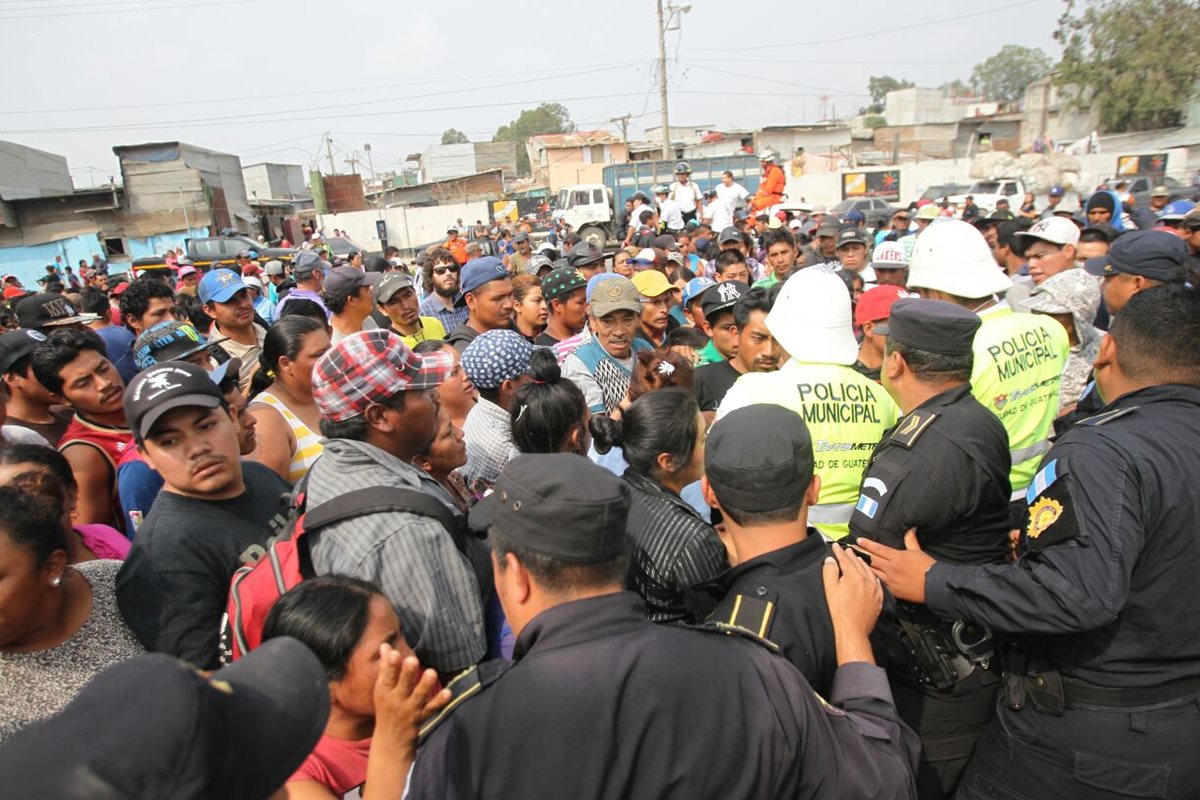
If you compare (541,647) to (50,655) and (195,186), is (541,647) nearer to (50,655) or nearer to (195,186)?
(50,655)

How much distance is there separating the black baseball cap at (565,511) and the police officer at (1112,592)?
122 cm

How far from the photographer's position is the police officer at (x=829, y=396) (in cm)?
277

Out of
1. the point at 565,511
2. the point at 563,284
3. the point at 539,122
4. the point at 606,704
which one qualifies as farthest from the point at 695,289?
the point at 539,122

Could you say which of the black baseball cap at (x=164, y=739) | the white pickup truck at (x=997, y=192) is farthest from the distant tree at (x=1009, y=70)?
the black baseball cap at (x=164, y=739)

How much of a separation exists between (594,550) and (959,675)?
1602 millimetres

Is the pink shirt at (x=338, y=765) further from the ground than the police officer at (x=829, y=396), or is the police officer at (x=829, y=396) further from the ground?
the police officer at (x=829, y=396)

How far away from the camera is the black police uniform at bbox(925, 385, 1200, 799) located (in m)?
1.96

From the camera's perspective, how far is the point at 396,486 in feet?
6.51

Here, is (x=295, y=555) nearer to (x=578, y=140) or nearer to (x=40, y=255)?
(x=40, y=255)

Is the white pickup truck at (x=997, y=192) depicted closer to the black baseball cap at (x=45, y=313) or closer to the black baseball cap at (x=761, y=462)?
the black baseball cap at (x=45, y=313)

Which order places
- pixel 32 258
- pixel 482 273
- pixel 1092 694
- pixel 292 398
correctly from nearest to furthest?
pixel 1092 694 → pixel 292 398 → pixel 482 273 → pixel 32 258

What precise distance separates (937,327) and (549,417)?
4.95 feet

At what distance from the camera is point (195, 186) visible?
33062 millimetres

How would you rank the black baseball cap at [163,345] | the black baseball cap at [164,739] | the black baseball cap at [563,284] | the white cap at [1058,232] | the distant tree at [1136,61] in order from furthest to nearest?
1. the distant tree at [1136,61]
2. the white cap at [1058,232]
3. the black baseball cap at [563,284]
4. the black baseball cap at [163,345]
5. the black baseball cap at [164,739]
